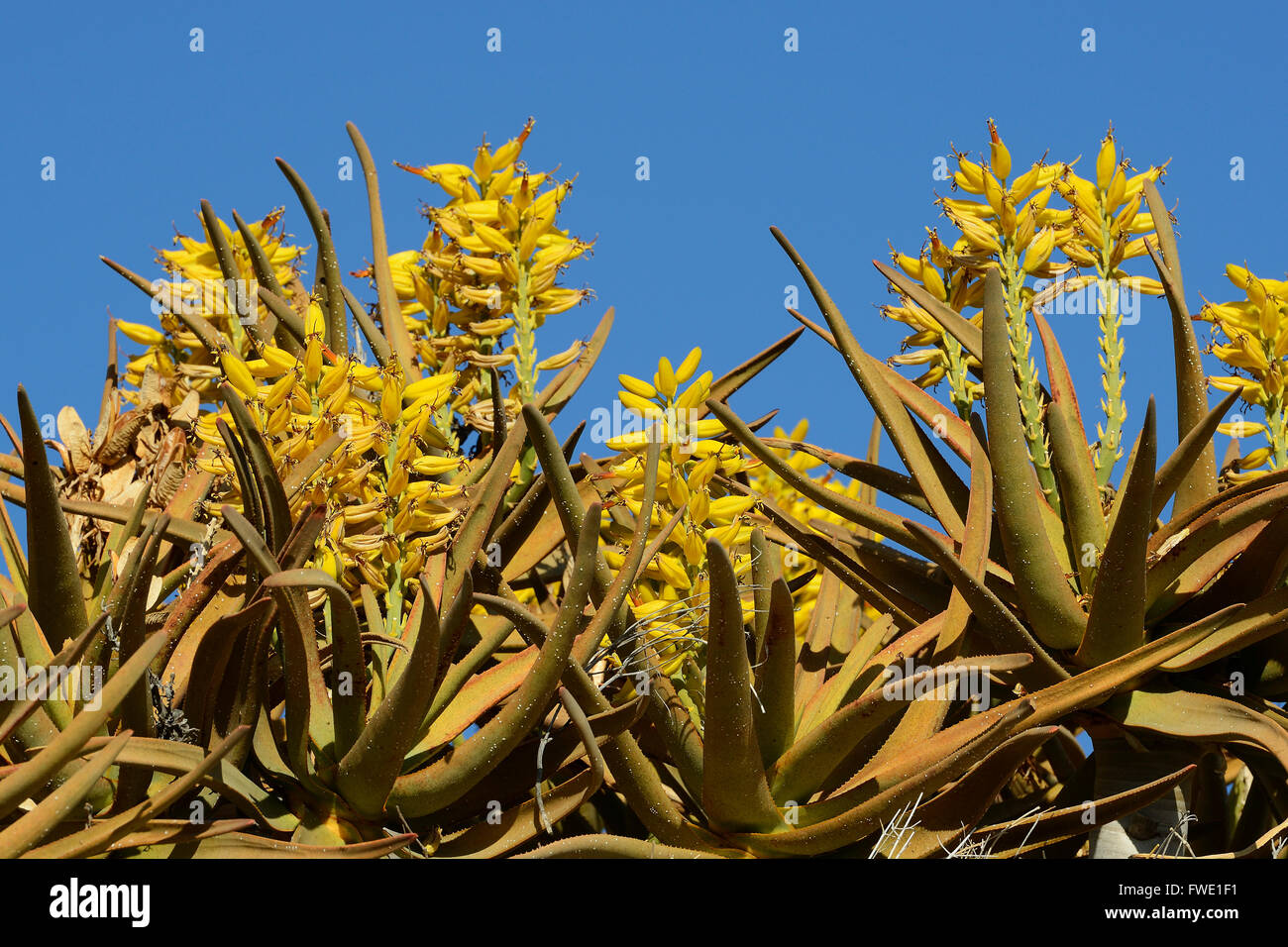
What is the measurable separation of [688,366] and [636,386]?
0.37 ft

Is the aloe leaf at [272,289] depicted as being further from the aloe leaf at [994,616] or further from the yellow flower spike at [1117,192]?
the yellow flower spike at [1117,192]

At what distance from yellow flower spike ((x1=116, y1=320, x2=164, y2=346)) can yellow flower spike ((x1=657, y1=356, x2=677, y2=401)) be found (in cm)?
161

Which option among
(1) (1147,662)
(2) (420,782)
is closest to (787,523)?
(1) (1147,662)

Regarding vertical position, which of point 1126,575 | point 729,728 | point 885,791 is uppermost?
point 1126,575

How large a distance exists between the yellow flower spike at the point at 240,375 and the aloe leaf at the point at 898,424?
110cm

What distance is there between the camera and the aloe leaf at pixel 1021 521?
Result: 258cm

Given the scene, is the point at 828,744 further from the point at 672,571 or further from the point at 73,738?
the point at 73,738

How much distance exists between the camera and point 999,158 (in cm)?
307

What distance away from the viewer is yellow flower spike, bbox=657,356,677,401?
2.73 meters

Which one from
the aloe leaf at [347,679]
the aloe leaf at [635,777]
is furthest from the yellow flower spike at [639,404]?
the aloe leaf at [347,679]

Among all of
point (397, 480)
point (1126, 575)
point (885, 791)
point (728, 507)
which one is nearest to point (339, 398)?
point (397, 480)

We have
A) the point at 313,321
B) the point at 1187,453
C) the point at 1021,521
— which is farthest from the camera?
the point at 313,321

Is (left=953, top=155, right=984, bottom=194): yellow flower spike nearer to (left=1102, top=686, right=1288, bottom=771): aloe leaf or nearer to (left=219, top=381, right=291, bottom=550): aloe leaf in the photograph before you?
(left=1102, top=686, right=1288, bottom=771): aloe leaf

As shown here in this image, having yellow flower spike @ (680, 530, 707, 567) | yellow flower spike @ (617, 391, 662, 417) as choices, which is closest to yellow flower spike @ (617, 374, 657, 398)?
yellow flower spike @ (617, 391, 662, 417)
